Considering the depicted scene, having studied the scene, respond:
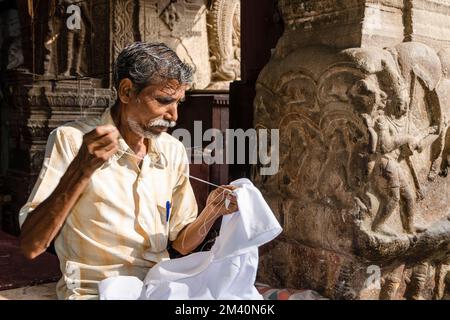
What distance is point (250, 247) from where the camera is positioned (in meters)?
2.34

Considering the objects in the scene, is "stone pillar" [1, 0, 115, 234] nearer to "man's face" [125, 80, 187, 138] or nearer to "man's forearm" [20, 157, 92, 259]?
"man's face" [125, 80, 187, 138]

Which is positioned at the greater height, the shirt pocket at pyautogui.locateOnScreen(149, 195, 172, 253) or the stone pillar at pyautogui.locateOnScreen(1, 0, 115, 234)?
the stone pillar at pyautogui.locateOnScreen(1, 0, 115, 234)

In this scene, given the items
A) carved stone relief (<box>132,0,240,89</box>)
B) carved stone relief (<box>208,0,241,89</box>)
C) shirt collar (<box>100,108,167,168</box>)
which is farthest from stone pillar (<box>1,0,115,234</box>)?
shirt collar (<box>100,108,167,168</box>)

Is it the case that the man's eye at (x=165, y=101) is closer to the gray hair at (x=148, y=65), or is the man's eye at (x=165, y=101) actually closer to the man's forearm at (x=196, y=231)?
the gray hair at (x=148, y=65)

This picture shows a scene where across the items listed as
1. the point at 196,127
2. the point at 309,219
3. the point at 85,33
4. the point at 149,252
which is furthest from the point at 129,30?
the point at 149,252

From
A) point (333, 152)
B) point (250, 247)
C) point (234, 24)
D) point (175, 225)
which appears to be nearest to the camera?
point (250, 247)

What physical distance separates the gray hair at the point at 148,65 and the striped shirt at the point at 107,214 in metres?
0.25

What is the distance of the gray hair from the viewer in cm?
220

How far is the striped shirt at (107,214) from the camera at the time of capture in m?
2.21

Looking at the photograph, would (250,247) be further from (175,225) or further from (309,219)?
(309,219)

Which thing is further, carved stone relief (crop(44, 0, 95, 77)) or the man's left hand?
carved stone relief (crop(44, 0, 95, 77))

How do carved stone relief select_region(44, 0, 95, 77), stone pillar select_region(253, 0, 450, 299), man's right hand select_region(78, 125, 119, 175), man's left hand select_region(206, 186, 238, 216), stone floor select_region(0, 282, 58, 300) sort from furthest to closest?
carved stone relief select_region(44, 0, 95, 77), stone pillar select_region(253, 0, 450, 299), stone floor select_region(0, 282, 58, 300), man's left hand select_region(206, 186, 238, 216), man's right hand select_region(78, 125, 119, 175)

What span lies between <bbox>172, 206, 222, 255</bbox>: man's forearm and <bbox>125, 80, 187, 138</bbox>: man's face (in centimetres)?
44
